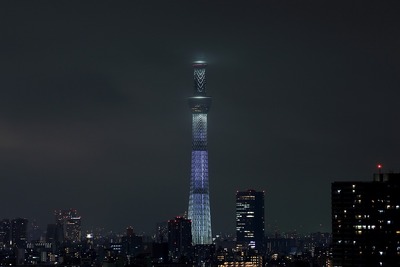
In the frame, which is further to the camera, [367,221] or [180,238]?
[180,238]

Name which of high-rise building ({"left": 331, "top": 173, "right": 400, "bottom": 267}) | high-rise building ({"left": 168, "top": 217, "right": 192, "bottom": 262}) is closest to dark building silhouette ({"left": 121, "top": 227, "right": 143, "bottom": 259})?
high-rise building ({"left": 168, "top": 217, "right": 192, "bottom": 262})

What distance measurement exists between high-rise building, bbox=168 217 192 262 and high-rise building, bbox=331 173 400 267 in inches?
1894

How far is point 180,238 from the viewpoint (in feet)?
367

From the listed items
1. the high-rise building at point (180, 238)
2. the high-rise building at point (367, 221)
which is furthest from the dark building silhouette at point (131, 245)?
the high-rise building at point (367, 221)

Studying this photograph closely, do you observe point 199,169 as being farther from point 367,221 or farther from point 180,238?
point 367,221

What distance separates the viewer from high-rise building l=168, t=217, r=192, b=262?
110375mm

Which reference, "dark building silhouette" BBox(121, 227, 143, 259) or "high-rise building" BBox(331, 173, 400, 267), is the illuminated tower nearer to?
"dark building silhouette" BBox(121, 227, 143, 259)

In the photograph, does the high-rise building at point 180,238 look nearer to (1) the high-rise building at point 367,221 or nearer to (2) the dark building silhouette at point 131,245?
(2) the dark building silhouette at point 131,245

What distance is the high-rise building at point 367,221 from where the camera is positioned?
194 ft

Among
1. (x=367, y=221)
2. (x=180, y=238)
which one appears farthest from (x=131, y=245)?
(x=367, y=221)

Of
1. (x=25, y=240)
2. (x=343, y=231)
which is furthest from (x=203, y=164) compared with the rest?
(x=343, y=231)

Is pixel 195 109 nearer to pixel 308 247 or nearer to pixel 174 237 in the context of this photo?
pixel 174 237

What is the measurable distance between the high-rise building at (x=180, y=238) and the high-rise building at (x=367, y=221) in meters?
48.1

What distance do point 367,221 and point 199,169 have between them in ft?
159
